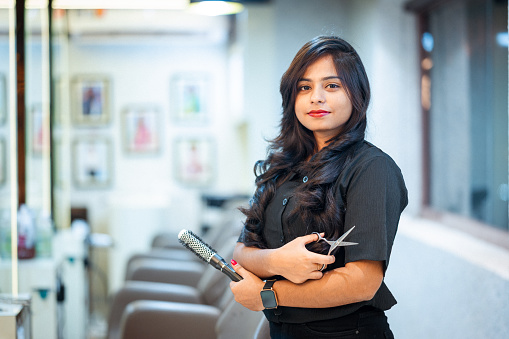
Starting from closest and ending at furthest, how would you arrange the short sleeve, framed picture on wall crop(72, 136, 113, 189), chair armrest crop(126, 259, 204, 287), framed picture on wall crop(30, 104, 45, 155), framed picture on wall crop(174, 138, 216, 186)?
the short sleeve < framed picture on wall crop(30, 104, 45, 155) < chair armrest crop(126, 259, 204, 287) < framed picture on wall crop(72, 136, 113, 189) < framed picture on wall crop(174, 138, 216, 186)

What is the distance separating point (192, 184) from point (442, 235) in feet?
13.6

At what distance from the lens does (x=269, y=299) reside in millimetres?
1289

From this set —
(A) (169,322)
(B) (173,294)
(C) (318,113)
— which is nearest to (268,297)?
(C) (318,113)

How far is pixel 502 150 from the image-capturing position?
2.54 metres

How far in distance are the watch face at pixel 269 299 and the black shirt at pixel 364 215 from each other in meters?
0.05

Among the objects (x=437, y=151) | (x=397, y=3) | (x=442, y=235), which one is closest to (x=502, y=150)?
(x=442, y=235)

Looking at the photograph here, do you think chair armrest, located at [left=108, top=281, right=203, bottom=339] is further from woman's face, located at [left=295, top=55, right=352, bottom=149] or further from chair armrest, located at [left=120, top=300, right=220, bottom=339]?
woman's face, located at [left=295, top=55, right=352, bottom=149]

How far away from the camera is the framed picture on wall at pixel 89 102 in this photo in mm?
6516

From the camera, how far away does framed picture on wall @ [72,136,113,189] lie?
21.3ft

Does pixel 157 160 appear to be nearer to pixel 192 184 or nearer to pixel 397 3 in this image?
pixel 192 184

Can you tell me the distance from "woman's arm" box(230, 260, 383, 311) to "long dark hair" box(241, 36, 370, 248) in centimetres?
9

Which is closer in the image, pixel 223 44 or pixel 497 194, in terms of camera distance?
pixel 497 194

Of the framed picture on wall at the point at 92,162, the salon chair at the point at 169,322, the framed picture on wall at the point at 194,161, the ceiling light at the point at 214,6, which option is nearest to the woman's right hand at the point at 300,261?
the salon chair at the point at 169,322

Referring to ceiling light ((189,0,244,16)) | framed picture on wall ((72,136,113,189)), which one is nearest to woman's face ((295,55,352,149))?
ceiling light ((189,0,244,16))
